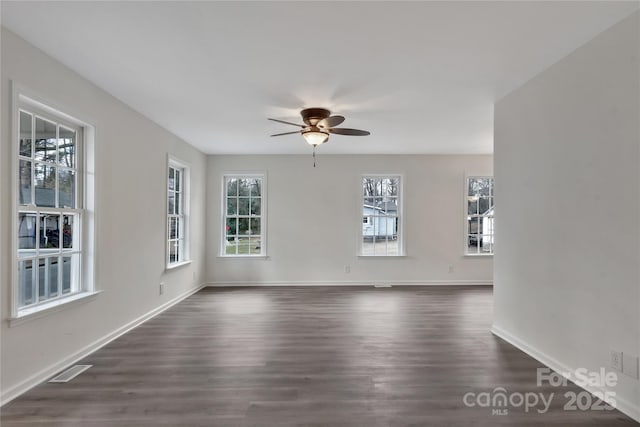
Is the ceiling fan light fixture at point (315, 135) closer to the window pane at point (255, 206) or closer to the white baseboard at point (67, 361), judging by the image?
the white baseboard at point (67, 361)

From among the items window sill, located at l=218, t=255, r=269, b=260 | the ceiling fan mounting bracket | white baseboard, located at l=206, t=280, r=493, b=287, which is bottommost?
Result: white baseboard, located at l=206, t=280, r=493, b=287

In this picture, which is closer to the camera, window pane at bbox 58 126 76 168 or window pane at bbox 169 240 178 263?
window pane at bbox 58 126 76 168

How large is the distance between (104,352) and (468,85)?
4280mm

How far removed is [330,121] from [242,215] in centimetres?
362

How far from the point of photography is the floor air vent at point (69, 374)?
2614 millimetres

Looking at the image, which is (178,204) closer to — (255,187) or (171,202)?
(171,202)

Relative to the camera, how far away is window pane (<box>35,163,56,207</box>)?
8.87 feet

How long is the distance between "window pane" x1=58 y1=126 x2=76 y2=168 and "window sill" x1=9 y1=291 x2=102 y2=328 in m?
1.18

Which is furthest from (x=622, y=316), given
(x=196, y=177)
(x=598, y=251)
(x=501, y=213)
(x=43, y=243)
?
(x=196, y=177)

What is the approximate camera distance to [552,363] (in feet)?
9.22

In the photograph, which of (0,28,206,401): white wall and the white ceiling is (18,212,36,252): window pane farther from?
the white ceiling

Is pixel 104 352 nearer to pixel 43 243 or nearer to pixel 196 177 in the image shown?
pixel 43 243

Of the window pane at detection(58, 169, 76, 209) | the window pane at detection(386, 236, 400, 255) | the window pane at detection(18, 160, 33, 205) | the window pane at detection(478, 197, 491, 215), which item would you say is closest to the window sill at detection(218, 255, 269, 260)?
the window pane at detection(386, 236, 400, 255)

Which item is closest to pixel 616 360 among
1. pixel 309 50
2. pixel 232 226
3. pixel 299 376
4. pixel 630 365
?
pixel 630 365
